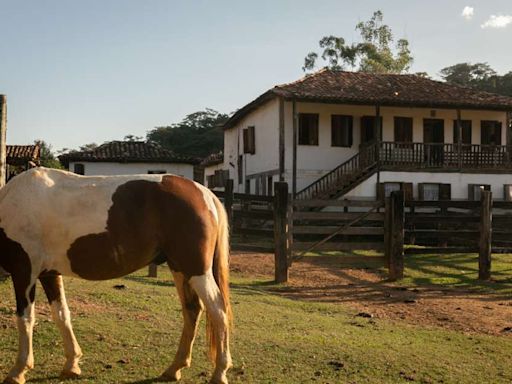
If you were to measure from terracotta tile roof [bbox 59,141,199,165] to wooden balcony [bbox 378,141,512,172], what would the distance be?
2261cm

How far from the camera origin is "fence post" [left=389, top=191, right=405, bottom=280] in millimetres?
11414

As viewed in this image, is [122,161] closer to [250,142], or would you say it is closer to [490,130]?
[250,142]

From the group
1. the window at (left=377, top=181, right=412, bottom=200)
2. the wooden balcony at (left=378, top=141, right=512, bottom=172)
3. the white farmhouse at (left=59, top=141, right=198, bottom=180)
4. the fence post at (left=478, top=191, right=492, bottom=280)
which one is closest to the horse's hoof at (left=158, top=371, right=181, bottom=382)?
the fence post at (left=478, top=191, right=492, bottom=280)

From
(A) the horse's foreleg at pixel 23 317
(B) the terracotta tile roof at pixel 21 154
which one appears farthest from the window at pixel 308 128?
(A) the horse's foreleg at pixel 23 317

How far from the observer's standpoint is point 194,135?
242ft

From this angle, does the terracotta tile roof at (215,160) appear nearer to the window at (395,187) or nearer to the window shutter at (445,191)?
the window at (395,187)

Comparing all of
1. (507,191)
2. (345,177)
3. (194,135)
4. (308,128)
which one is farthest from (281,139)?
(194,135)

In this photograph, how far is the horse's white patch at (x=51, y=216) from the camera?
4598 millimetres

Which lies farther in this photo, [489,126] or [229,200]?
[489,126]

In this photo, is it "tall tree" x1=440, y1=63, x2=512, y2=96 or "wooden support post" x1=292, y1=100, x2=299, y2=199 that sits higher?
"tall tree" x1=440, y1=63, x2=512, y2=96

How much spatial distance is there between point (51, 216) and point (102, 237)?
0.45 m

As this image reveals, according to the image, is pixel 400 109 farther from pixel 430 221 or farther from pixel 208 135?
pixel 208 135

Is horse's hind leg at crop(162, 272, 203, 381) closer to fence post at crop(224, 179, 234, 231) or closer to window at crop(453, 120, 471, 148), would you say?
fence post at crop(224, 179, 234, 231)

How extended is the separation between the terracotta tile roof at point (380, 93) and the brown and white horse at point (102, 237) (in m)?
20.0
